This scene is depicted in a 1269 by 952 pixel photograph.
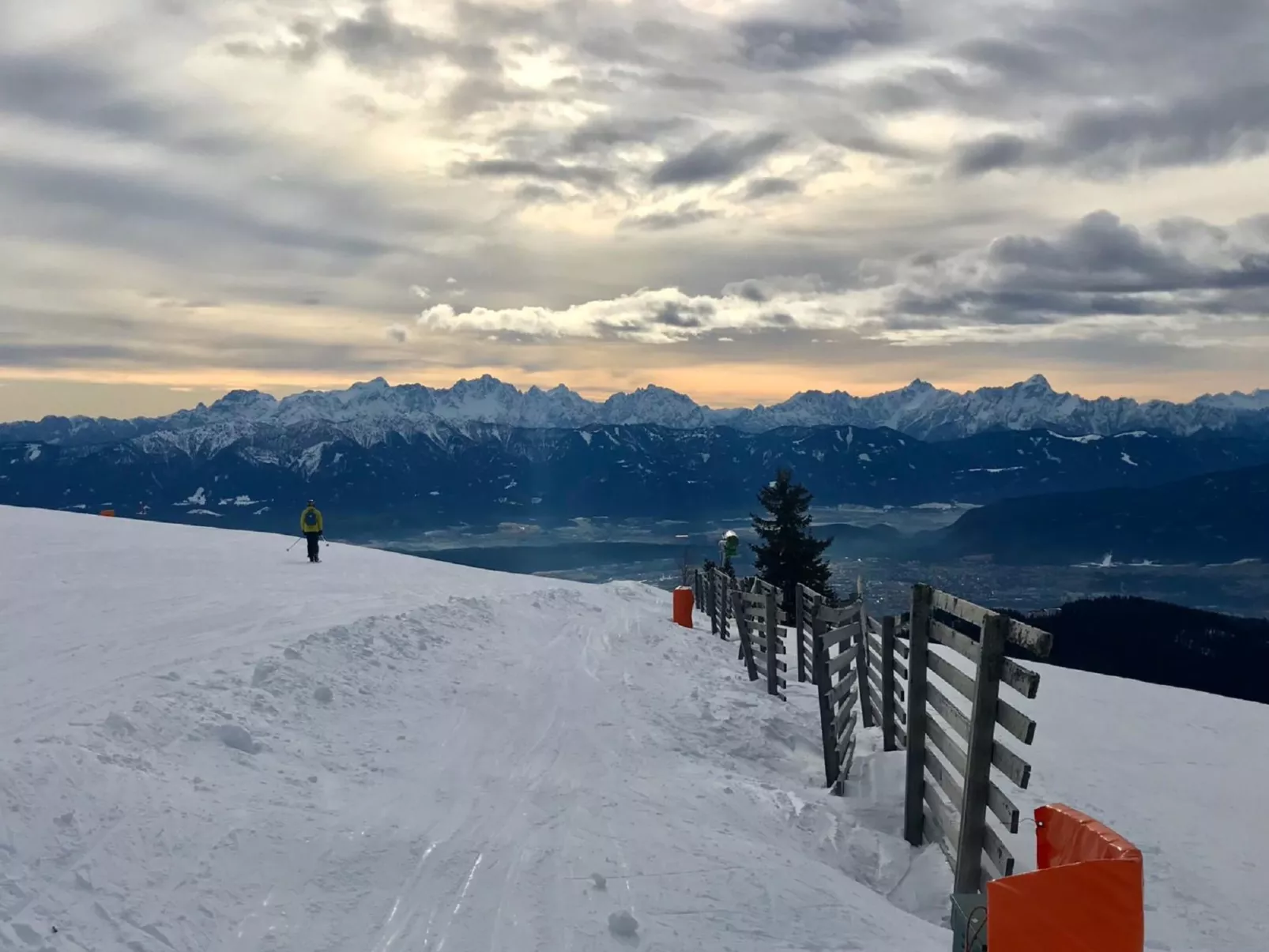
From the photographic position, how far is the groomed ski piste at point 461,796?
5.57 metres

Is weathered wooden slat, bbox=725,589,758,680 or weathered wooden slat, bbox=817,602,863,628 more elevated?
weathered wooden slat, bbox=817,602,863,628

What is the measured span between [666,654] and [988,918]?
14.7m

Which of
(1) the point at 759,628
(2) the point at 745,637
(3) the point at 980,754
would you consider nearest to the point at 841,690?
(3) the point at 980,754

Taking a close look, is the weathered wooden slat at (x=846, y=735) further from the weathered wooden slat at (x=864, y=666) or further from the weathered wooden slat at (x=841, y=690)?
the weathered wooden slat at (x=864, y=666)

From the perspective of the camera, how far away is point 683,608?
85.6 feet

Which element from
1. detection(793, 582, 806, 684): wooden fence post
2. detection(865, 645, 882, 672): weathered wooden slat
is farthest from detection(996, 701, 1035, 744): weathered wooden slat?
detection(793, 582, 806, 684): wooden fence post

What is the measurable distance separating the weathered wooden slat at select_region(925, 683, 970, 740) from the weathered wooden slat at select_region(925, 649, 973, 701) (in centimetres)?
15

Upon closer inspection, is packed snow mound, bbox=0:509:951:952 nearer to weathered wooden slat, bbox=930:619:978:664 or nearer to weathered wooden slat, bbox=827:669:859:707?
weathered wooden slat, bbox=827:669:859:707

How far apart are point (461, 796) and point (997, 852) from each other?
4.32 metres

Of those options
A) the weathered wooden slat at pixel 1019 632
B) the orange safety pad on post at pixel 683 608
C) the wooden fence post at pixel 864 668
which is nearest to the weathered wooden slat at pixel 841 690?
the wooden fence post at pixel 864 668

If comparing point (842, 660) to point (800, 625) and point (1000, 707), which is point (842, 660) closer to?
point (1000, 707)

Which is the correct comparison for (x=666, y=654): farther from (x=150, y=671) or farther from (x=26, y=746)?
(x=26, y=746)

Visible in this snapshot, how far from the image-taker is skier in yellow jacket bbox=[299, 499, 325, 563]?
2576 cm

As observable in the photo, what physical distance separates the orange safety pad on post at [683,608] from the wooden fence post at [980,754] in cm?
1914
